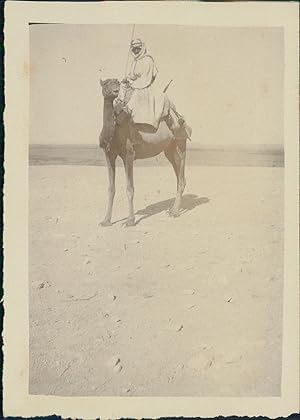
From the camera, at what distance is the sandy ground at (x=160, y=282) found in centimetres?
104

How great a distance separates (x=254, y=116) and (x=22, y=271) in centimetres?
49

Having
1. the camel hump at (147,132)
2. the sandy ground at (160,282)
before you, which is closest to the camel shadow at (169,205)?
the sandy ground at (160,282)

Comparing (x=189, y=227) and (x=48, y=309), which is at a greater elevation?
(x=189, y=227)

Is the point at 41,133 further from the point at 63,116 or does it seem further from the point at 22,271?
the point at 22,271

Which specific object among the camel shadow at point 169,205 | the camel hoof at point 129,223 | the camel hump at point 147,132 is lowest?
the camel hoof at point 129,223

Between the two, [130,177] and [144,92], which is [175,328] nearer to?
[130,177]

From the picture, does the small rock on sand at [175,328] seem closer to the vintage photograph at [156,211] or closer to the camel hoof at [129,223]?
the vintage photograph at [156,211]

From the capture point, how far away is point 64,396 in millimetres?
1047

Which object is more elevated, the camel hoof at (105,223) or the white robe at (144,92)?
the white robe at (144,92)

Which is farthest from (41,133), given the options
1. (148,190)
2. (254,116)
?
(254,116)

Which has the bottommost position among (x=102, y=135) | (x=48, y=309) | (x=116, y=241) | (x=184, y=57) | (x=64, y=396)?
(x=64, y=396)

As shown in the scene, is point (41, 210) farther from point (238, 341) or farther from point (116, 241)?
point (238, 341)

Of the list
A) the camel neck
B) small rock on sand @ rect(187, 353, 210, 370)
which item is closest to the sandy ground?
small rock on sand @ rect(187, 353, 210, 370)

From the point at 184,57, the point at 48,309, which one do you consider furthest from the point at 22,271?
the point at 184,57
